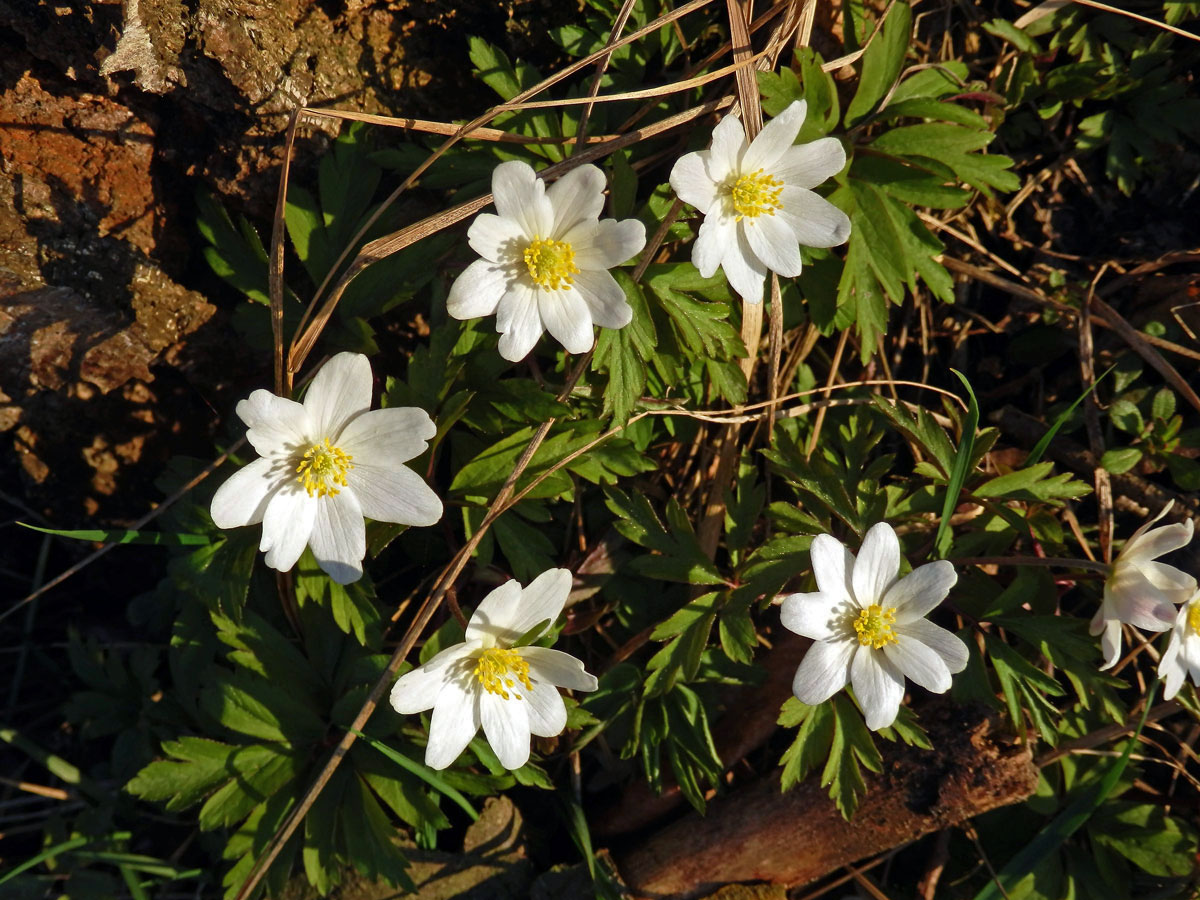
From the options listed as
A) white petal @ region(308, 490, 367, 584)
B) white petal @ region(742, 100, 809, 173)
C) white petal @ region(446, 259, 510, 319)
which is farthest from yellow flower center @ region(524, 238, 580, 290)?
white petal @ region(308, 490, 367, 584)

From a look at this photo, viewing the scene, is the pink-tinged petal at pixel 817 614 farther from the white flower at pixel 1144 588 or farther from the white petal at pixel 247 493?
the white petal at pixel 247 493

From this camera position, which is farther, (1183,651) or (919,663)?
(1183,651)

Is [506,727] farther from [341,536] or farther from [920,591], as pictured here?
[920,591]

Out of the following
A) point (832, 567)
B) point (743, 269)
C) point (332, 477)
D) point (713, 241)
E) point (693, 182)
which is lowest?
point (832, 567)

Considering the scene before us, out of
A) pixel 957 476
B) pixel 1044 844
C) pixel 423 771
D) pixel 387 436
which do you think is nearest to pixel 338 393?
pixel 387 436

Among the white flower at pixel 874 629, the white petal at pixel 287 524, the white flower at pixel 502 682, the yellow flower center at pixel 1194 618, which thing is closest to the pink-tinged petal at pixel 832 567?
the white flower at pixel 874 629

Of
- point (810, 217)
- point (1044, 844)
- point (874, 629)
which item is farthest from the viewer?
point (1044, 844)

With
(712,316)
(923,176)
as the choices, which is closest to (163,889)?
(712,316)
